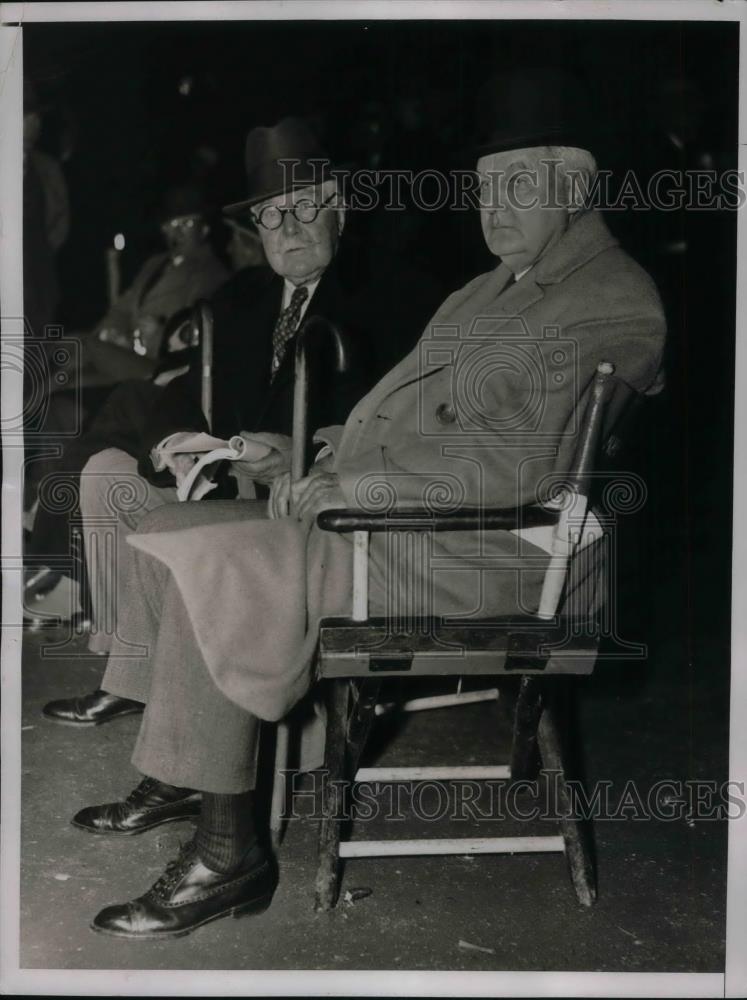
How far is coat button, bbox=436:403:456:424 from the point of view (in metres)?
2.45

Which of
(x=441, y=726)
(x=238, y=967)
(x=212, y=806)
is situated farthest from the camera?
(x=441, y=726)

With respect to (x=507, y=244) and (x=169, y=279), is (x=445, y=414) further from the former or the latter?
(x=169, y=279)

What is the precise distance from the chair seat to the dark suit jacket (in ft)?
2.93

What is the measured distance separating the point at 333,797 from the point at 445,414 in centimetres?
99

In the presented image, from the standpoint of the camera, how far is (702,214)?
580cm

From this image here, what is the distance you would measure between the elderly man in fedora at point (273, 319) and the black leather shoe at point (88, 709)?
0.27 meters

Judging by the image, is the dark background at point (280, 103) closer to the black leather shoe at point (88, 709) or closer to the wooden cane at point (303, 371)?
the wooden cane at point (303, 371)

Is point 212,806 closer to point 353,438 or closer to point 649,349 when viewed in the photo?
point 353,438

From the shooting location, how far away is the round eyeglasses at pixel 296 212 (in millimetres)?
2994

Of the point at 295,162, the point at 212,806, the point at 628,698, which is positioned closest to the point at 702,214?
the point at 628,698

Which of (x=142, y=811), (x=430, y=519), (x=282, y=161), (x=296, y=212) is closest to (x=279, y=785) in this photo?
(x=142, y=811)

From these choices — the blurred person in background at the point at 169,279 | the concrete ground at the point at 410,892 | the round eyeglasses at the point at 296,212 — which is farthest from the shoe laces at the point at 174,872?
the blurred person in background at the point at 169,279

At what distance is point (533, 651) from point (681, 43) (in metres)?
1.66

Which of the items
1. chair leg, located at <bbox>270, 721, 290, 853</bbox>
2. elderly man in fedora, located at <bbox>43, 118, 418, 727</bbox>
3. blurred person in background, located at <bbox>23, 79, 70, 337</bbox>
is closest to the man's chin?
elderly man in fedora, located at <bbox>43, 118, 418, 727</bbox>
